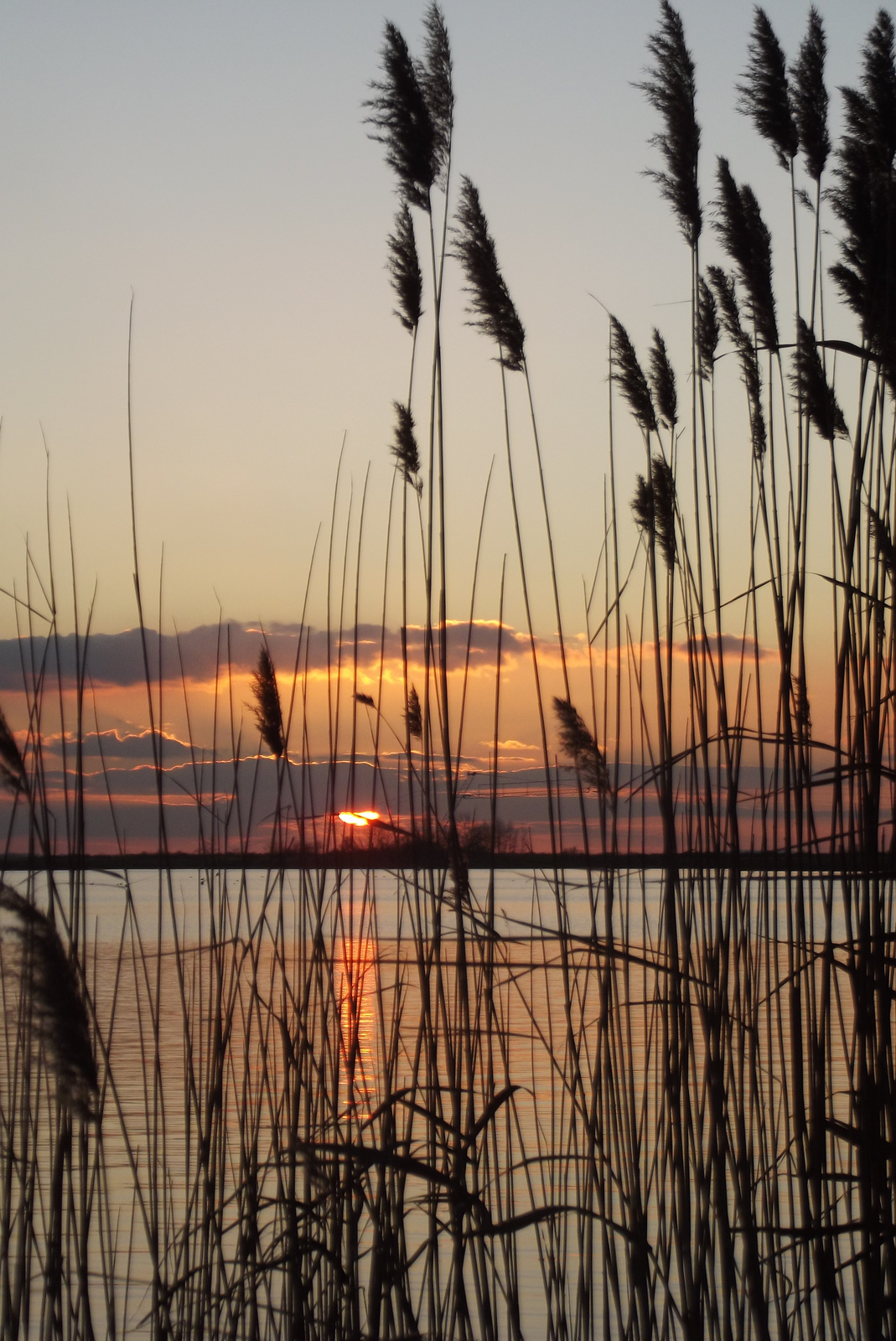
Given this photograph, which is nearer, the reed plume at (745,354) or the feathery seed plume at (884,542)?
the feathery seed plume at (884,542)

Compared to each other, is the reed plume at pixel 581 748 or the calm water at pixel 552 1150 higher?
the reed plume at pixel 581 748

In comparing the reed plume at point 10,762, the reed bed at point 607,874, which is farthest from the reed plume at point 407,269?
the reed plume at point 10,762

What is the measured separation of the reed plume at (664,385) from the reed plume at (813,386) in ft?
1.05

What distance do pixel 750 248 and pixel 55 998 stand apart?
139 centimetres

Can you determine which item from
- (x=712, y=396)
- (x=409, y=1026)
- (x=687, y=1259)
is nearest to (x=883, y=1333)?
(x=687, y=1259)

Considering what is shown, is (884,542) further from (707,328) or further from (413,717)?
(413,717)

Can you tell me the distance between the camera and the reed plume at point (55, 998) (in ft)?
3.71

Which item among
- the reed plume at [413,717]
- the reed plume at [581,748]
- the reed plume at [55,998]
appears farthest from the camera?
the reed plume at [413,717]

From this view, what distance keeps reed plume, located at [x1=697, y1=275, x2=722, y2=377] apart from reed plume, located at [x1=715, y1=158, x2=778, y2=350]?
0.19 m

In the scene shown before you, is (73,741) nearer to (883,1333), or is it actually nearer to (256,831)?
(256,831)

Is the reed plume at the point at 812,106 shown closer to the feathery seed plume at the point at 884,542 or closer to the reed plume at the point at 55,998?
the feathery seed plume at the point at 884,542

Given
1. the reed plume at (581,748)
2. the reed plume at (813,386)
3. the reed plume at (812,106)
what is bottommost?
the reed plume at (581,748)

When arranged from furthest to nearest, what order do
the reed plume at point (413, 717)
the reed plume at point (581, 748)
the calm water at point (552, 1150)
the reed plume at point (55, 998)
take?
the reed plume at point (413, 717) → the reed plume at point (581, 748) → the calm water at point (552, 1150) → the reed plume at point (55, 998)

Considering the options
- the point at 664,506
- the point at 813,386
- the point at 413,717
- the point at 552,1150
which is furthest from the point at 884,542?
the point at 552,1150
